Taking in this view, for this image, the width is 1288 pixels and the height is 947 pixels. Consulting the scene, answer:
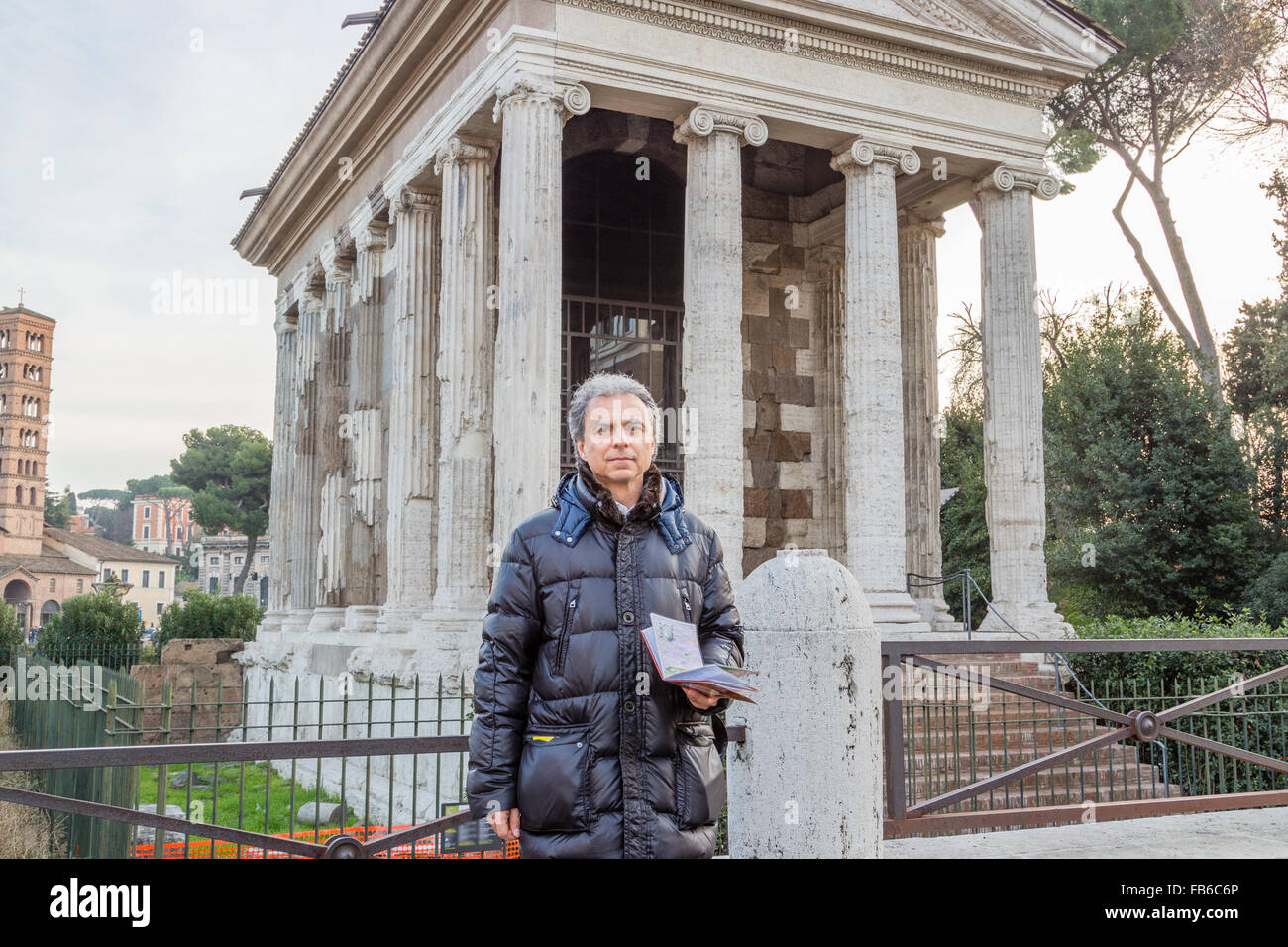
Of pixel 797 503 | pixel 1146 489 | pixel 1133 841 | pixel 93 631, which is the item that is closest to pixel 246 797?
pixel 797 503

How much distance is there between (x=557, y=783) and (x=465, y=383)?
9.84 metres

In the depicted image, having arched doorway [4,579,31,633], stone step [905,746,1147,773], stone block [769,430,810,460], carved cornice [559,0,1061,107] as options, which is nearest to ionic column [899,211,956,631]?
stone block [769,430,810,460]

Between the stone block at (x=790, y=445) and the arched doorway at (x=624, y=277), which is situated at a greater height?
the arched doorway at (x=624, y=277)

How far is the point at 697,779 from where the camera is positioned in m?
2.86

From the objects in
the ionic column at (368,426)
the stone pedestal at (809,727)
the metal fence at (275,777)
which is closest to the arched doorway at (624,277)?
the ionic column at (368,426)

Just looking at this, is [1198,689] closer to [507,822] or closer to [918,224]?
[918,224]

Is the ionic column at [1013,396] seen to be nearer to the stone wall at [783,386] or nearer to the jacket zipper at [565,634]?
the stone wall at [783,386]

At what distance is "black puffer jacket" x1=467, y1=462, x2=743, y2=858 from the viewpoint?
9.07ft

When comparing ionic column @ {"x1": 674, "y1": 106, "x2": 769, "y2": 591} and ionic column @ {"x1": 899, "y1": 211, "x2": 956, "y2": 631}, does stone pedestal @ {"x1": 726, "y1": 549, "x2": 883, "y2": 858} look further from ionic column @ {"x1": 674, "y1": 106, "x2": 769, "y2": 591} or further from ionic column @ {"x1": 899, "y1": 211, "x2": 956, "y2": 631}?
ionic column @ {"x1": 899, "y1": 211, "x2": 956, "y2": 631}

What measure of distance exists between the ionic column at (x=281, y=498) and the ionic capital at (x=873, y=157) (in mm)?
10666

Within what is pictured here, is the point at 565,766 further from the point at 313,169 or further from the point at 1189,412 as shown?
the point at 1189,412

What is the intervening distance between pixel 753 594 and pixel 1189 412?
16870mm

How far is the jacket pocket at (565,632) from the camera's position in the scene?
286 cm

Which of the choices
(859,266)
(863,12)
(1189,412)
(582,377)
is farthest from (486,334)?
(1189,412)
